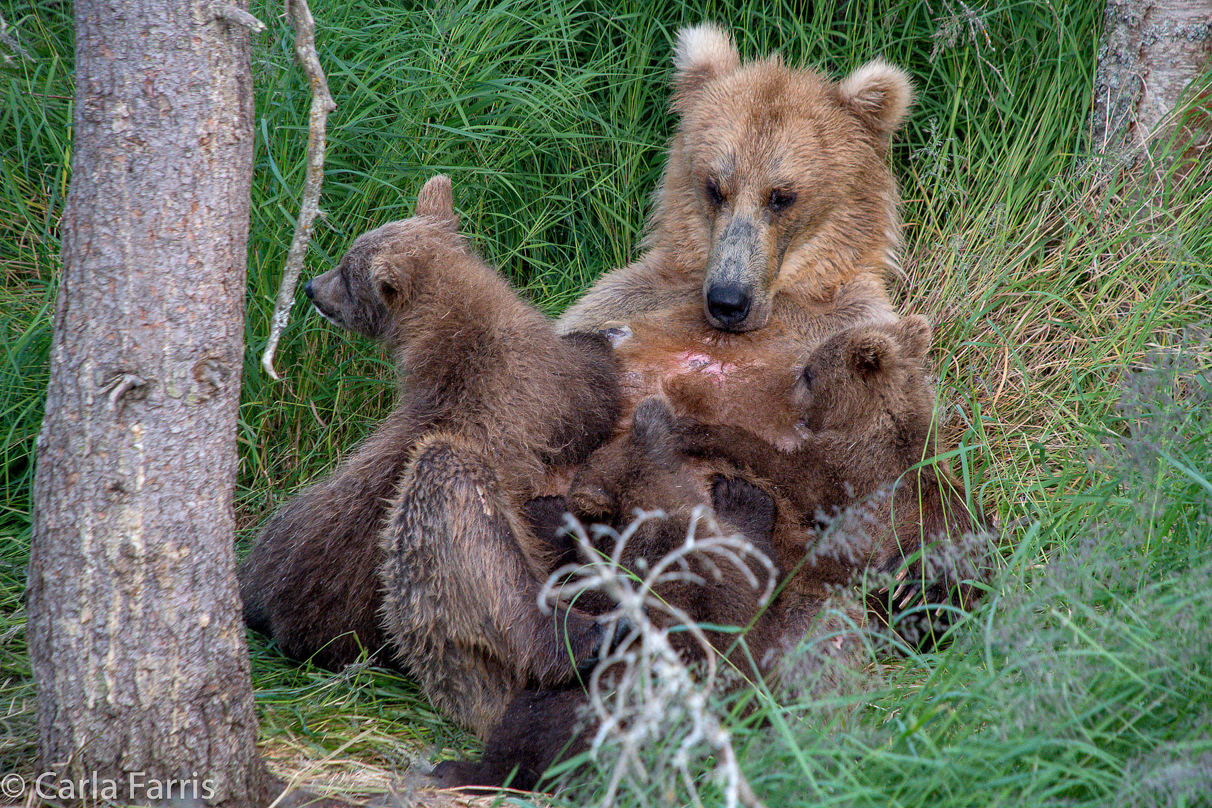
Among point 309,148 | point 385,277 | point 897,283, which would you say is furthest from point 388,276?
point 897,283

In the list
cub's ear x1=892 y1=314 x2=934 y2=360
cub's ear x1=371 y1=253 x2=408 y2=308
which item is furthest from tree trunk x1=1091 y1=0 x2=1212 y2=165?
cub's ear x1=371 y1=253 x2=408 y2=308

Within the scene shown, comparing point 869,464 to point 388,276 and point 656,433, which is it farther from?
point 388,276

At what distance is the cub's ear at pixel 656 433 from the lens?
3.43m

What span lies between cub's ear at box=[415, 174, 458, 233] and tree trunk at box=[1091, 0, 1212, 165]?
3.04m

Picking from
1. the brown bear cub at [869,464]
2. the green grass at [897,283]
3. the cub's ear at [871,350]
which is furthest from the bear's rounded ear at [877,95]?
the cub's ear at [871,350]

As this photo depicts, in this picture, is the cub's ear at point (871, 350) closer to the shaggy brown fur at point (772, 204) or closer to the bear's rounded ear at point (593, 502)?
the shaggy brown fur at point (772, 204)

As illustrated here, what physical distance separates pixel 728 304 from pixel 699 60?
1.35 meters

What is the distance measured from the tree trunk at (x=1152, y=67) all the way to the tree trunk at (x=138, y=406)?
391cm

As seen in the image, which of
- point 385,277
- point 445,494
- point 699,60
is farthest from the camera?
point 699,60

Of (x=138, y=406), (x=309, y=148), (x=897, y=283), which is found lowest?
(x=897, y=283)

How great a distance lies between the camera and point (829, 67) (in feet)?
17.2

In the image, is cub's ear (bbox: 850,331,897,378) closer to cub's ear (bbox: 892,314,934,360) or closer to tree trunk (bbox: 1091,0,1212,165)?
cub's ear (bbox: 892,314,934,360)

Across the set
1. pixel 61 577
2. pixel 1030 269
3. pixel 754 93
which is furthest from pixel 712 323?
pixel 61 577

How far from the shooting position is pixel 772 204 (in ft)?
13.8
